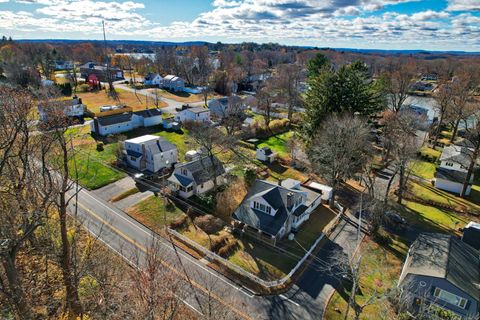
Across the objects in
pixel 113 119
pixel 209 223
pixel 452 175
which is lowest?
pixel 209 223

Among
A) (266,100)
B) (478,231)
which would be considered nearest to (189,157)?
(266,100)

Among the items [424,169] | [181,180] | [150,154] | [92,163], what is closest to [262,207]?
[181,180]

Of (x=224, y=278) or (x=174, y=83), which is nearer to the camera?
(x=224, y=278)

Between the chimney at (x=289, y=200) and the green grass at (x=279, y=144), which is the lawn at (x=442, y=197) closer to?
the green grass at (x=279, y=144)

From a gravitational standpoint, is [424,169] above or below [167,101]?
below

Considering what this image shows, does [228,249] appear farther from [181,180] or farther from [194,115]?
[194,115]

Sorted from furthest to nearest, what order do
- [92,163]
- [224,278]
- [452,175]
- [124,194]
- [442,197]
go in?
[92,163] < [452,175] < [442,197] < [124,194] < [224,278]

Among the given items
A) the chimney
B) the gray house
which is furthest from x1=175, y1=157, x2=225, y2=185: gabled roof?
the gray house

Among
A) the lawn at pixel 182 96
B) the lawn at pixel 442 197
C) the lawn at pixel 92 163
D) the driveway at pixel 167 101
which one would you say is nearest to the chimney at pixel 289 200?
the lawn at pixel 442 197

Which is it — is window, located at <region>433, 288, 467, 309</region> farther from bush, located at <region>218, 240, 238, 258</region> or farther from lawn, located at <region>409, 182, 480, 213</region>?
lawn, located at <region>409, 182, 480, 213</region>
